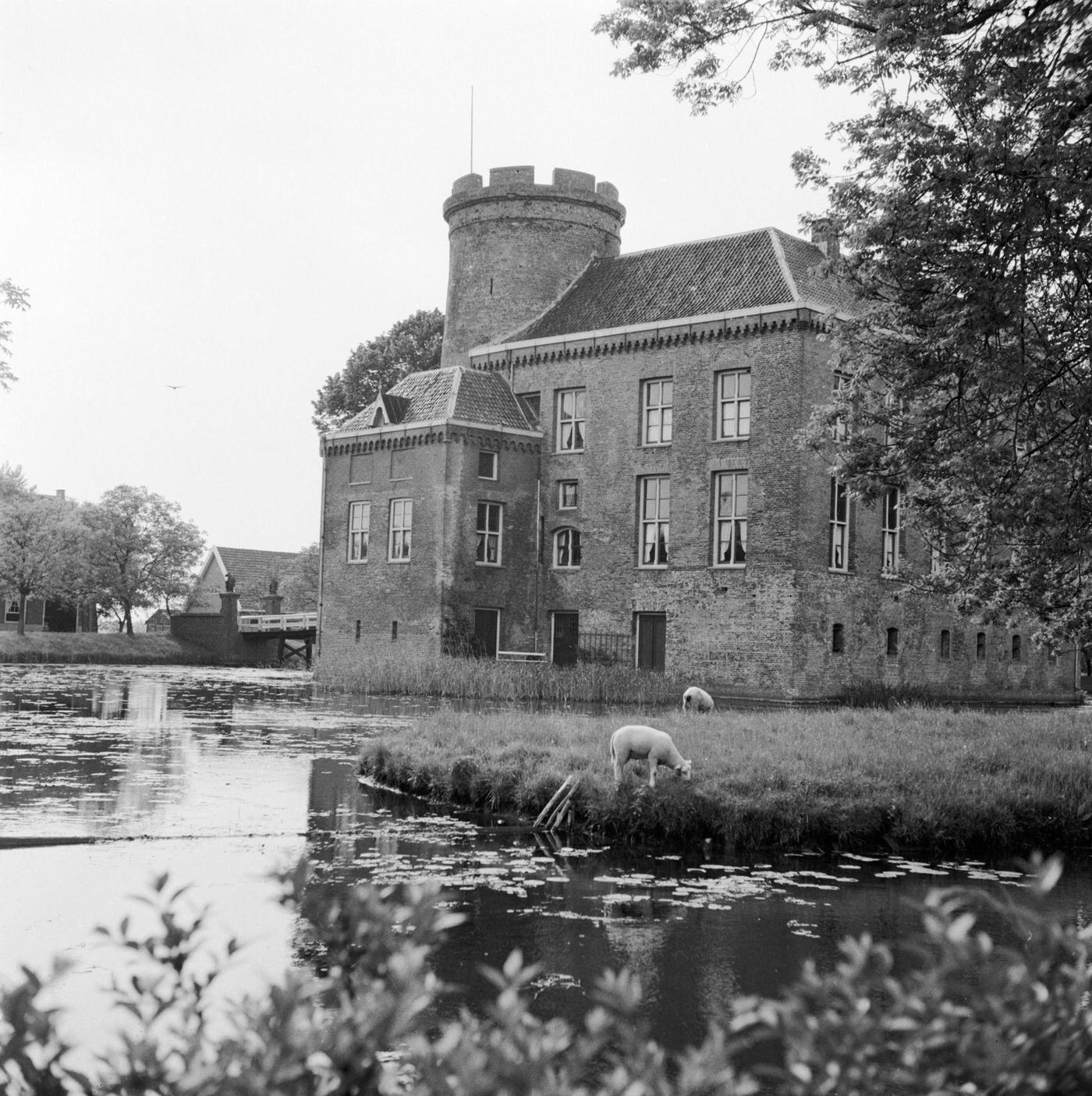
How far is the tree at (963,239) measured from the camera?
1187 cm

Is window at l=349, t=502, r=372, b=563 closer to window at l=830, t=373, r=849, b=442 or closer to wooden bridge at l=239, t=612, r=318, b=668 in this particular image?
wooden bridge at l=239, t=612, r=318, b=668

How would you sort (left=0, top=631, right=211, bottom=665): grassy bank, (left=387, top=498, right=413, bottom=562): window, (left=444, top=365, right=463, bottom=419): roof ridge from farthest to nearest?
(left=0, top=631, right=211, bottom=665): grassy bank
(left=387, top=498, right=413, bottom=562): window
(left=444, top=365, right=463, bottom=419): roof ridge

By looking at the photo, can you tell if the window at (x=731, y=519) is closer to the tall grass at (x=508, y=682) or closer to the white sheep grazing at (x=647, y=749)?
the tall grass at (x=508, y=682)

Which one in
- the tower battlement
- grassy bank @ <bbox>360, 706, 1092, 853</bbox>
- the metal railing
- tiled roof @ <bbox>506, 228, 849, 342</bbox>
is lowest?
grassy bank @ <bbox>360, 706, 1092, 853</bbox>

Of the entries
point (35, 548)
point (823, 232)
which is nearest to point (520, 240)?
point (35, 548)

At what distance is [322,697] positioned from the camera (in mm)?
31500

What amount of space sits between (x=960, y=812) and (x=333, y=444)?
113ft

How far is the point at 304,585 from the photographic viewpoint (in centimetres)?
7662

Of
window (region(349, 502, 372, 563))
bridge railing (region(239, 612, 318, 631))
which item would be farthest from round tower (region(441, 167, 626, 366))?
bridge railing (region(239, 612, 318, 631))

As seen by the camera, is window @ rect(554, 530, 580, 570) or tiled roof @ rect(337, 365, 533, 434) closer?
tiled roof @ rect(337, 365, 533, 434)

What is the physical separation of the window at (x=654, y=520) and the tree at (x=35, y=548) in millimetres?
34377

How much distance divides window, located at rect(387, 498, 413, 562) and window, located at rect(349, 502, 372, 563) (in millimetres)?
1056

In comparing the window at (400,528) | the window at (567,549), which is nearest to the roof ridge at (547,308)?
the window at (400,528)

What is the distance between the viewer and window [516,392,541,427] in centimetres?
4278
